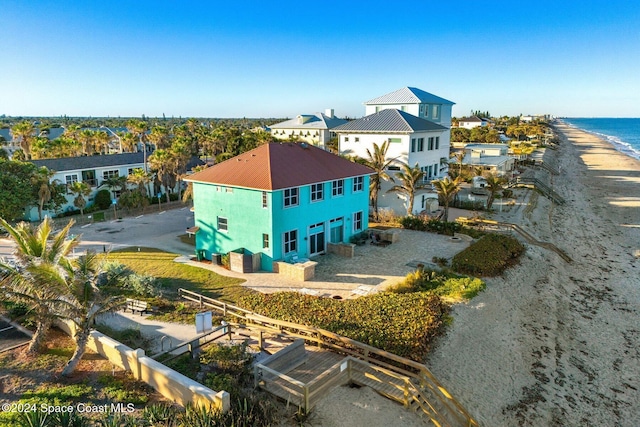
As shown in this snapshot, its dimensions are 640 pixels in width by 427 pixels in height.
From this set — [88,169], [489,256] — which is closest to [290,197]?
[489,256]

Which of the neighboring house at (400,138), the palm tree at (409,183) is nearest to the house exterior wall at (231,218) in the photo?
the palm tree at (409,183)

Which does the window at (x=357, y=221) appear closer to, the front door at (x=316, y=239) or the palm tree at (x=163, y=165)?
the front door at (x=316, y=239)

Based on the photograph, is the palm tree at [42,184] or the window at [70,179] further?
the window at [70,179]

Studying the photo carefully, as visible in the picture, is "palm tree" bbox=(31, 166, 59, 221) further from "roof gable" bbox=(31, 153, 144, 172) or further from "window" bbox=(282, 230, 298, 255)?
"window" bbox=(282, 230, 298, 255)

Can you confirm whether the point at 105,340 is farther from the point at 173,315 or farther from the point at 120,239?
the point at 120,239

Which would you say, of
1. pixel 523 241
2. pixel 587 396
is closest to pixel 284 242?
pixel 587 396

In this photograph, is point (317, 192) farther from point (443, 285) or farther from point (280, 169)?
point (443, 285)
